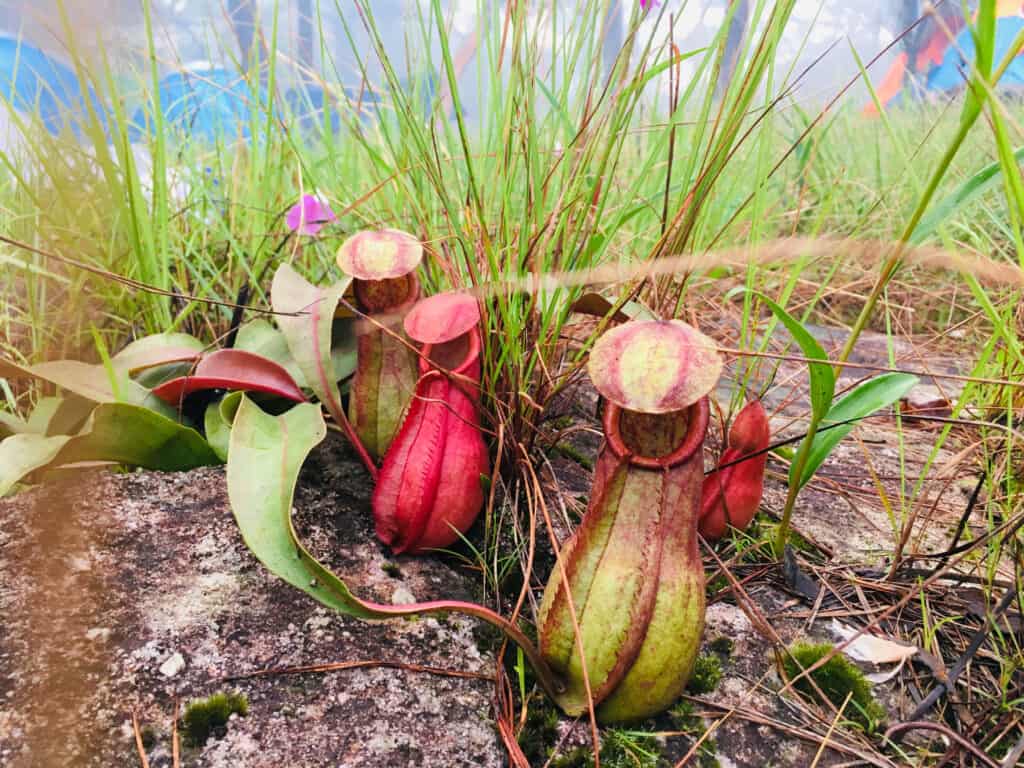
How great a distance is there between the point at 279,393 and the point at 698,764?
0.70m

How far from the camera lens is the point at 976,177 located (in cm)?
70

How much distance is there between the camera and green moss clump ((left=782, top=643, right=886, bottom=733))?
0.75 metres

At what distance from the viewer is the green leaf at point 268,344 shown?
110 cm

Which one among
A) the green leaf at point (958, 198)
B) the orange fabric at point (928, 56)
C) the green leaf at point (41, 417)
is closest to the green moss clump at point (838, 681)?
the green leaf at point (958, 198)

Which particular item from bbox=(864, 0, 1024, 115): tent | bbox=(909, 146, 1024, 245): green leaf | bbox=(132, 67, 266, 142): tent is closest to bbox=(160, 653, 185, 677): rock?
bbox=(909, 146, 1024, 245): green leaf

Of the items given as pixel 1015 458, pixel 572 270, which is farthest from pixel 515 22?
pixel 1015 458

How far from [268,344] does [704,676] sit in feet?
2.61

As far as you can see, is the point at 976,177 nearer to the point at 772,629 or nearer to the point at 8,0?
the point at 772,629

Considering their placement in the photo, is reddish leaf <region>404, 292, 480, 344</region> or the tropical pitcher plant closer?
the tropical pitcher plant

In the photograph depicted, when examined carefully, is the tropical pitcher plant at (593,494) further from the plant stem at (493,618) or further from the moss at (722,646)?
the moss at (722,646)

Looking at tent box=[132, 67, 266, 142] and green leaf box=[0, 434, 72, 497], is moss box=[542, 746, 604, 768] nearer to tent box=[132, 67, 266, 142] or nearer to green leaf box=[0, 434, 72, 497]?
green leaf box=[0, 434, 72, 497]

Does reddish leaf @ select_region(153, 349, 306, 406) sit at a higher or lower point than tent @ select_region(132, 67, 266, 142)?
lower

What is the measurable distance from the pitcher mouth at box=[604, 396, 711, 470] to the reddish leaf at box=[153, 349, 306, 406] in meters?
0.51

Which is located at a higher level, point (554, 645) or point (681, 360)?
point (681, 360)
